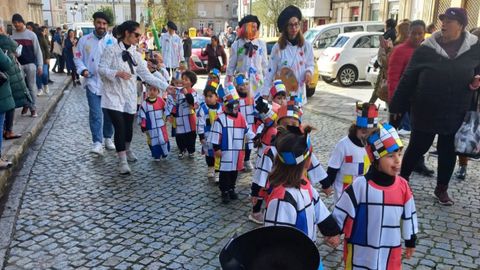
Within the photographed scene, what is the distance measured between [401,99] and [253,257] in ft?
10.1

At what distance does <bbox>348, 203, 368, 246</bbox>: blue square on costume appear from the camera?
2617 millimetres

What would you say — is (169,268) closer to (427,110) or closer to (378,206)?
(378,206)

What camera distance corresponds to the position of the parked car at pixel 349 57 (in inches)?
528

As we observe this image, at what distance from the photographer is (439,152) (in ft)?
15.1

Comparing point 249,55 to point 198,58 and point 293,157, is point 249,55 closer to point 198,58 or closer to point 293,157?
point 293,157

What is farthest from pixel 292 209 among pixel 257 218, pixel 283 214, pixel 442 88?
pixel 442 88

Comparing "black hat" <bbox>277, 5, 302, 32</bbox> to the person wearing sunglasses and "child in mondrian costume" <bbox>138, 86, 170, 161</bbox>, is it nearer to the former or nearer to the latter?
the person wearing sunglasses

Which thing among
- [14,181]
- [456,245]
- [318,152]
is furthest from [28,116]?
[456,245]

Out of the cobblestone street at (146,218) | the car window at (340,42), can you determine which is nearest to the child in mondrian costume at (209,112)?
the cobblestone street at (146,218)

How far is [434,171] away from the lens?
573 cm

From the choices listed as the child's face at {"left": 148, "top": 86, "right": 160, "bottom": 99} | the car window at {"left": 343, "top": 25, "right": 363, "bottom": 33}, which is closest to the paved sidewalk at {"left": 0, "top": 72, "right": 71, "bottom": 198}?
the child's face at {"left": 148, "top": 86, "right": 160, "bottom": 99}

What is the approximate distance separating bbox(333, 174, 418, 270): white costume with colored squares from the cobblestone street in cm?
93

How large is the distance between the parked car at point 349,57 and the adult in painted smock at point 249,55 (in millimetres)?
7439

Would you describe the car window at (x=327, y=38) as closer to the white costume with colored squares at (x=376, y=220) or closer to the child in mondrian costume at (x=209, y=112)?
the child in mondrian costume at (x=209, y=112)
